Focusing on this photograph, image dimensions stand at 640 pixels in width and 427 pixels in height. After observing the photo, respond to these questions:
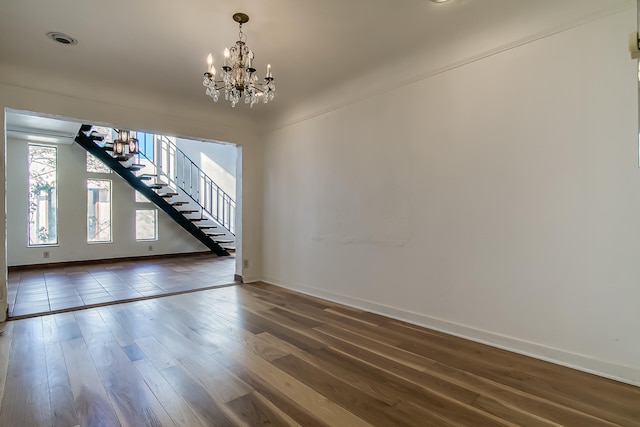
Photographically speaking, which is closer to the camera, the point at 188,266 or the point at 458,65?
the point at 458,65

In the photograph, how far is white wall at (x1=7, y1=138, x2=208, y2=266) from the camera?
6160mm

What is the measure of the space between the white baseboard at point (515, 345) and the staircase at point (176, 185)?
19.2 feet

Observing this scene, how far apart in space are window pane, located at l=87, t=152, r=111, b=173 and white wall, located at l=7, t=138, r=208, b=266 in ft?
0.34

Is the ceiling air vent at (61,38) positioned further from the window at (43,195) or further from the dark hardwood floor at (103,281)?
the window at (43,195)

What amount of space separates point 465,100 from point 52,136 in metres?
7.43

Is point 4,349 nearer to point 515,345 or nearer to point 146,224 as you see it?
point 515,345

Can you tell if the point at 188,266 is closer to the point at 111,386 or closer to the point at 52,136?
the point at 52,136

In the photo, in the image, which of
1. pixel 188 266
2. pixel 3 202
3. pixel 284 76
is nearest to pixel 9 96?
pixel 3 202

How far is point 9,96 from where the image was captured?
10.8ft

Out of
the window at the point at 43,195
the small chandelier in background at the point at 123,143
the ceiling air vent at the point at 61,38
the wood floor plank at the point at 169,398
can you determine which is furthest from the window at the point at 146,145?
the wood floor plank at the point at 169,398

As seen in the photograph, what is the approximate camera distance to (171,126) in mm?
4352

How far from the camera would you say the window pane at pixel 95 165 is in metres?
6.98

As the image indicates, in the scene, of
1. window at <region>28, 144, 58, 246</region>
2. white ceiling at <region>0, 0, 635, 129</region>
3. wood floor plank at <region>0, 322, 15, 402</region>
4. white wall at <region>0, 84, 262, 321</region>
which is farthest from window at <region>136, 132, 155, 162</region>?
wood floor plank at <region>0, 322, 15, 402</region>

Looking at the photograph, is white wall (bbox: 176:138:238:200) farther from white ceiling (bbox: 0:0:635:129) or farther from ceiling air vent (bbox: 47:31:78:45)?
ceiling air vent (bbox: 47:31:78:45)
